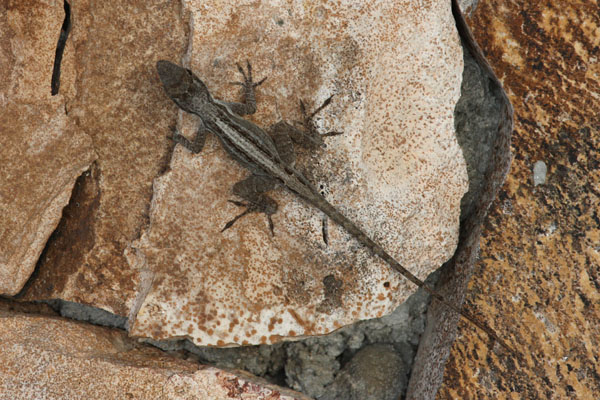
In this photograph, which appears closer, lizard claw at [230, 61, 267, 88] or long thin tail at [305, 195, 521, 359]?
long thin tail at [305, 195, 521, 359]

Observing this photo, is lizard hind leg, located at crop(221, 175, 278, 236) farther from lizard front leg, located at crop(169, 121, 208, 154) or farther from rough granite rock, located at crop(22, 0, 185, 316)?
rough granite rock, located at crop(22, 0, 185, 316)

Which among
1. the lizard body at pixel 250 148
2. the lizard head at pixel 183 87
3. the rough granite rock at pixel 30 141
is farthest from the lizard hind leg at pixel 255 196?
the rough granite rock at pixel 30 141

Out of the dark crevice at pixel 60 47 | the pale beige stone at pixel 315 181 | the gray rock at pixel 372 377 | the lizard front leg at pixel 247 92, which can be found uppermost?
the dark crevice at pixel 60 47

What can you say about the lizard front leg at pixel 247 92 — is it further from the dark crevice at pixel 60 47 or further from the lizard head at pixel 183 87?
the dark crevice at pixel 60 47

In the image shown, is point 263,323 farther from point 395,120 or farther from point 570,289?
point 570,289

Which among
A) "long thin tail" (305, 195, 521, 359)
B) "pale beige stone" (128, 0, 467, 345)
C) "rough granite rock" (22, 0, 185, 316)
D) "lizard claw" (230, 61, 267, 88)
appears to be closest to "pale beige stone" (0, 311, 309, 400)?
"pale beige stone" (128, 0, 467, 345)

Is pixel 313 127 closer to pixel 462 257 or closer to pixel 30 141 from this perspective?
pixel 462 257

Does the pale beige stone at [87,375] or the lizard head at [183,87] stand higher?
the lizard head at [183,87]
